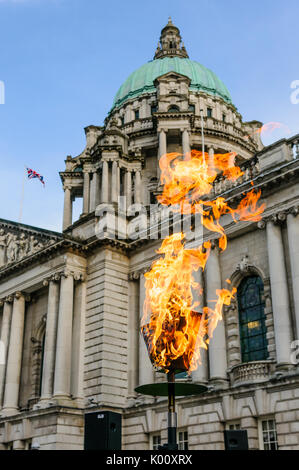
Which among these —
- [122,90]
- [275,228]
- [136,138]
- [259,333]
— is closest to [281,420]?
[259,333]

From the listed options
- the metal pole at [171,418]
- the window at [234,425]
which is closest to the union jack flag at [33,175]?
the window at [234,425]

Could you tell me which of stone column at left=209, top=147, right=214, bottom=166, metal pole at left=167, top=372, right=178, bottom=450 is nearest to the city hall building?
stone column at left=209, top=147, right=214, bottom=166

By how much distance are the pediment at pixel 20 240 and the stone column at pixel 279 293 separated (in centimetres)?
1259

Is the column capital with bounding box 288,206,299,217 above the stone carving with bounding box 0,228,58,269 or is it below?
below

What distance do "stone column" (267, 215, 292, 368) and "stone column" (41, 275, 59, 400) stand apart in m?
12.6

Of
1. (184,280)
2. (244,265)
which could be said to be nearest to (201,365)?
(244,265)

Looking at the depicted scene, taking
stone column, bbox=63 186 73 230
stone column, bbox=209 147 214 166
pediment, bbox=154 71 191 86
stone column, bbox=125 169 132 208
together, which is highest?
pediment, bbox=154 71 191 86

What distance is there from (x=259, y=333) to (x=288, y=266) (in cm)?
337

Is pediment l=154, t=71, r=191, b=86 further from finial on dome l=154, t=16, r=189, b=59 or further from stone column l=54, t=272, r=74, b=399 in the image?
stone column l=54, t=272, r=74, b=399

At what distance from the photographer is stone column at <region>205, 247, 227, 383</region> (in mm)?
24984

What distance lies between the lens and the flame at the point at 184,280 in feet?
39.5

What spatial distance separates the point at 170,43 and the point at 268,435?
49.7 m

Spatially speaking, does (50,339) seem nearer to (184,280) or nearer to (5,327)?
(5,327)

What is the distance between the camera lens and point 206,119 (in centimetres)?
5241
